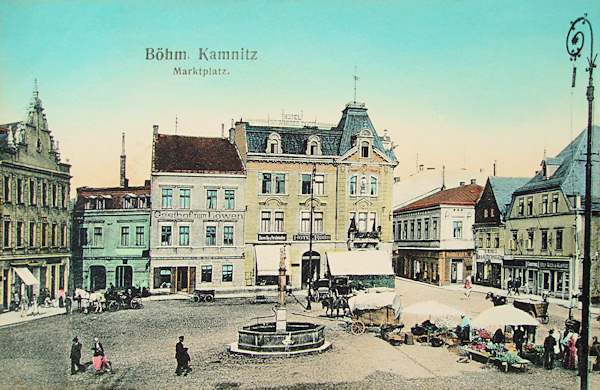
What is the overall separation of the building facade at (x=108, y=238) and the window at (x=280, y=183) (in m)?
6.69

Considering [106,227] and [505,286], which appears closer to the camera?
[106,227]

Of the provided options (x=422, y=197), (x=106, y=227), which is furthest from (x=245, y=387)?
(x=422, y=197)

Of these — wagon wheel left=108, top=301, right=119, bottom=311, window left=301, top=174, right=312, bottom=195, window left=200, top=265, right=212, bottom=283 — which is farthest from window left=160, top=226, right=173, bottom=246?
window left=301, top=174, right=312, bottom=195

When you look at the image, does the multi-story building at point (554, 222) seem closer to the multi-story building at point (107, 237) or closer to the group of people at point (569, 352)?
the group of people at point (569, 352)

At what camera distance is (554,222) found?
22828 millimetres

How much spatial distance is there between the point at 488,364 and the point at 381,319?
463 centimetres

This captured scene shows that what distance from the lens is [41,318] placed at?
17.4 metres

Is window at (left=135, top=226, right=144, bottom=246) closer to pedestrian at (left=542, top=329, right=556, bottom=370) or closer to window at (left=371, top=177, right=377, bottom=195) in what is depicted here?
window at (left=371, top=177, right=377, bottom=195)

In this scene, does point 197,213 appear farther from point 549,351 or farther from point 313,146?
point 549,351

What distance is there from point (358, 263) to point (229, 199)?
22.0 ft

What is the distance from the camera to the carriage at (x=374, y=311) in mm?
18969

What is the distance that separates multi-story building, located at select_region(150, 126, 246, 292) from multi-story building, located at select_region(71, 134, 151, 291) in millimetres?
1904

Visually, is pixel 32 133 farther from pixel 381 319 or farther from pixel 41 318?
pixel 381 319

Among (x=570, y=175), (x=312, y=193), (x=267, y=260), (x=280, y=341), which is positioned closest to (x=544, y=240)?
(x=570, y=175)
